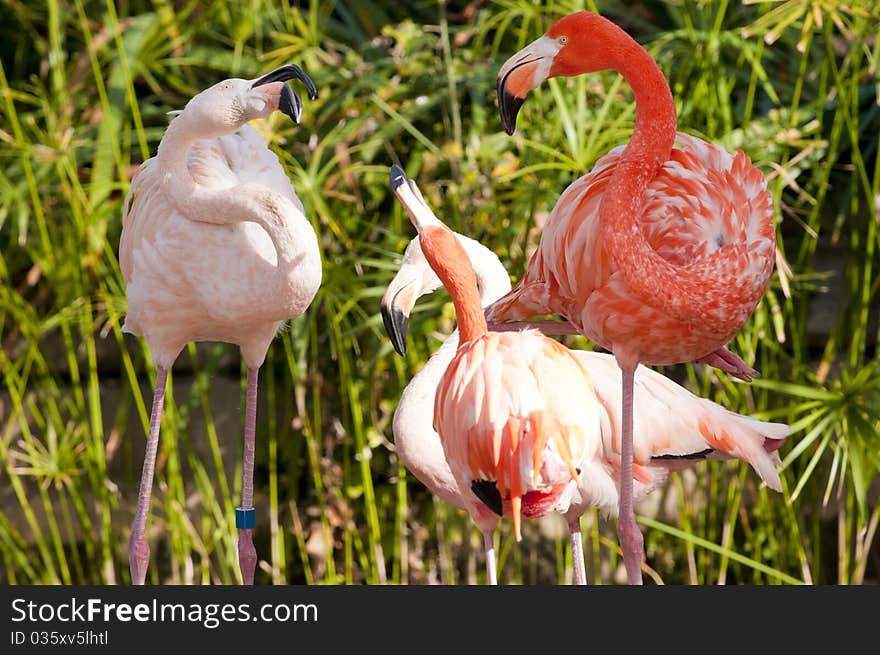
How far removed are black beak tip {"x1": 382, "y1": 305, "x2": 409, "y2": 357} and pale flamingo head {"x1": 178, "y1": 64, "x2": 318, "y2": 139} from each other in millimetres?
377

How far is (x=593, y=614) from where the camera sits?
1.43 metres

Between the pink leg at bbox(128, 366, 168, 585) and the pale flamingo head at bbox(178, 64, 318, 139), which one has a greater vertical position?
the pale flamingo head at bbox(178, 64, 318, 139)

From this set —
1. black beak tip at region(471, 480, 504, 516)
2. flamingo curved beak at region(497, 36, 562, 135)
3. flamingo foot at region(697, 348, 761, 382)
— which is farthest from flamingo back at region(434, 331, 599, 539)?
flamingo curved beak at region(497, 36, 562, 135)

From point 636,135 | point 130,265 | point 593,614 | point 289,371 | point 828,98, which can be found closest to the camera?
point 593,614

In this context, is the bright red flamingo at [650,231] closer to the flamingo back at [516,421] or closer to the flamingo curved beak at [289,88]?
the flamingo back at [516,421]

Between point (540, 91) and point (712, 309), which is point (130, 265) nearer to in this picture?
point (712, 309)

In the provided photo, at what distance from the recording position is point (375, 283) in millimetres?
2936

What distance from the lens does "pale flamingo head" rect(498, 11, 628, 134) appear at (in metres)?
1.55

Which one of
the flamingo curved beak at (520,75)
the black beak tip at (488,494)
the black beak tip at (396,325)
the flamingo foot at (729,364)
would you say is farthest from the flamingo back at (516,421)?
the flamingo curved beak at (520,75)

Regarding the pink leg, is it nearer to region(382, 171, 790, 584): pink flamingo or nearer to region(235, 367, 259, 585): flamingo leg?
region(235, 367, 259, 585): flamingo leg

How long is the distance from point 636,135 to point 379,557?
1.54 metres

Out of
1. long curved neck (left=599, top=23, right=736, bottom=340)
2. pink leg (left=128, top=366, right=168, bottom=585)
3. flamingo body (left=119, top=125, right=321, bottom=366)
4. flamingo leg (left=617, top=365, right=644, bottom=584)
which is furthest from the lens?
pink leg (left=128, top=366, right=168, bottom=585)

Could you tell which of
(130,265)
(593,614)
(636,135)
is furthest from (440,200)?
(593,614)

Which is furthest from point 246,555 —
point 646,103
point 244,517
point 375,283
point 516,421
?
point 375,283
